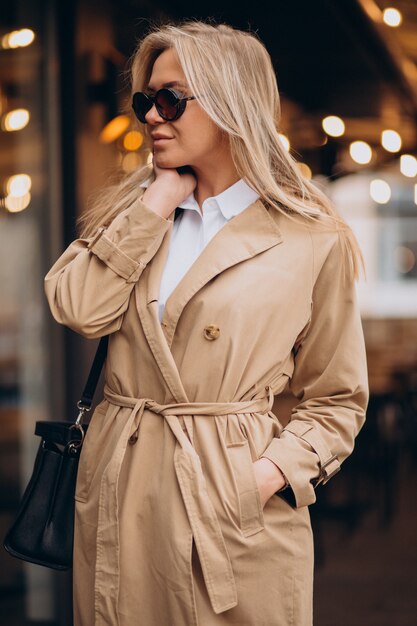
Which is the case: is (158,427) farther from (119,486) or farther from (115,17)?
(115,17)

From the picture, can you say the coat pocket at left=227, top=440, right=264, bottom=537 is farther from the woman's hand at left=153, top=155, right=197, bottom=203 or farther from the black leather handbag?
the woman's hand at left=153, top=155, right=197, bottom=203

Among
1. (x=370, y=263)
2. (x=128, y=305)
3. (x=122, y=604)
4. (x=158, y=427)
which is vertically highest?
(x=370, y=263)

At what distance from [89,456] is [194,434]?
10.8 inches

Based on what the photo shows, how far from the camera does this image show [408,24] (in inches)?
188

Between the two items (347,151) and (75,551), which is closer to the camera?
(75,551)

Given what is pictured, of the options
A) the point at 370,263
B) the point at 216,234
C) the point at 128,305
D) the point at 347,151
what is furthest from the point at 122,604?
the point at 370,263

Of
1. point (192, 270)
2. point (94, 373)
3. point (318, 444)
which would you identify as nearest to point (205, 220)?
point (192, 270)

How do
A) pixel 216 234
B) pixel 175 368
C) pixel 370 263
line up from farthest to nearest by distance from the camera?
pixel 370 263
pixel 216 234
pixel 175 368

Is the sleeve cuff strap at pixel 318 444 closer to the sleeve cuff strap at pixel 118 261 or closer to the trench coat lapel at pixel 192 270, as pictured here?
the trench coat lapel at pixel 192 270

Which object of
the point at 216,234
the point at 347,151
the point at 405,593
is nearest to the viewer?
the point at 216,234

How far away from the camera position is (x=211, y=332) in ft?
6.19

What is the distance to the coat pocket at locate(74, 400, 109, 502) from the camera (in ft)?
6.61

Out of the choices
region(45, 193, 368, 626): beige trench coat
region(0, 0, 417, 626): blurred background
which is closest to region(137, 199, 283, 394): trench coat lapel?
region(45, 193, 368, 626): beige trench coat

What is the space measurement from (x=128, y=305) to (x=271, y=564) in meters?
0.64
